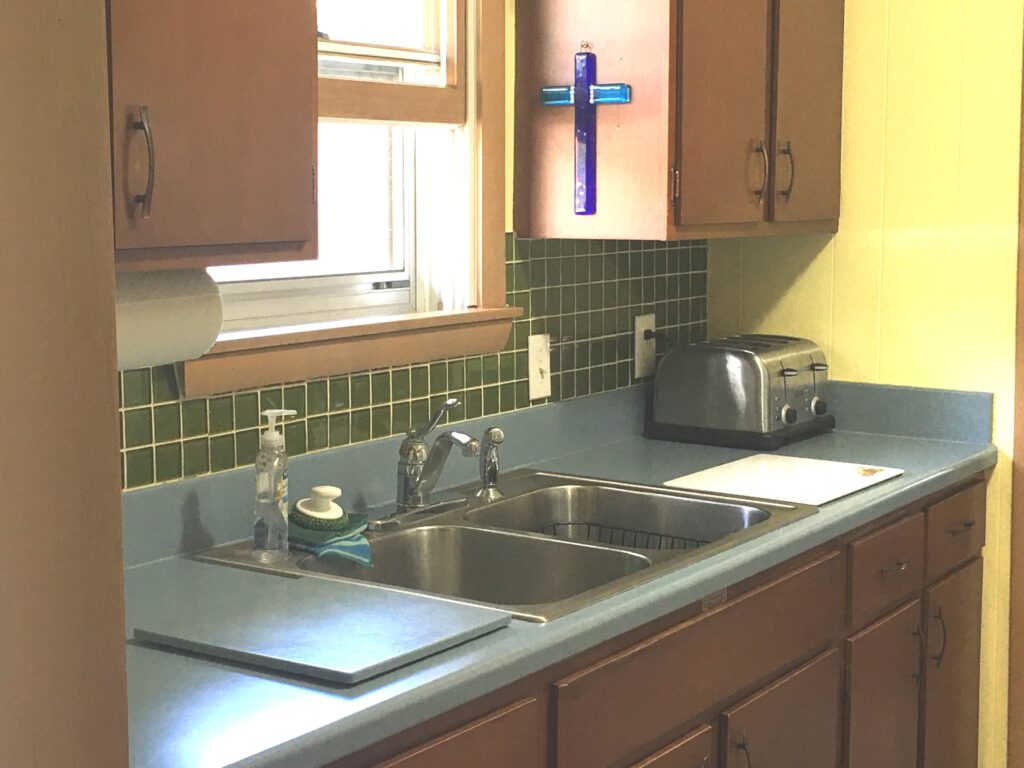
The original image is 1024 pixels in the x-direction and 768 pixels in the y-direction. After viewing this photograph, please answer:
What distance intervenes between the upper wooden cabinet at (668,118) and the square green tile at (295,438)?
2.31ft

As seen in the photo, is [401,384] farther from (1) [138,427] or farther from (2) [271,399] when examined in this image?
(1) [138,427]

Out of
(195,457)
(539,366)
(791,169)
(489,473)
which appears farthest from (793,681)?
(791,169)

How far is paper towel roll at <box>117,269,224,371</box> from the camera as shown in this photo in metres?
1.67

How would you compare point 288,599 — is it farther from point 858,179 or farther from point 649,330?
point 858,179

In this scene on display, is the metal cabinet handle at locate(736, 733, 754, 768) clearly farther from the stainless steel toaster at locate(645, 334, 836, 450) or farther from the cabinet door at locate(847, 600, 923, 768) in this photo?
the stainless steel toaster at locate(645, 334, 836, 450)

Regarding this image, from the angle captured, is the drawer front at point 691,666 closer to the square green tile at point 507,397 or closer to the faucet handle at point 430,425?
the faucet handle at point 430,425

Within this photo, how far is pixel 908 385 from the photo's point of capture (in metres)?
3.24

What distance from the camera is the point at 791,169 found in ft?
9.97

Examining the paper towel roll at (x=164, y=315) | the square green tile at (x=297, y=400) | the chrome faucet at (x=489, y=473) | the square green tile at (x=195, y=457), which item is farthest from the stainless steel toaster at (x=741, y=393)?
the paper towel roll at (x=164, y=315)

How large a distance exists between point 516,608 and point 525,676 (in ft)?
0.47

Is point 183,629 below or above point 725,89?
below

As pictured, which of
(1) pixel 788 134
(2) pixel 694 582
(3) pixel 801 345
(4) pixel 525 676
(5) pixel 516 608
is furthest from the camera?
(3) pixel 801 345

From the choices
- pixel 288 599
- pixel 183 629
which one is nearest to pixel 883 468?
pixel 288 599

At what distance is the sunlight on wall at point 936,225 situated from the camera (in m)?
3.07
